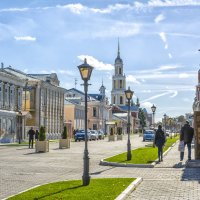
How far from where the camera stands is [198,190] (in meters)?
13.3

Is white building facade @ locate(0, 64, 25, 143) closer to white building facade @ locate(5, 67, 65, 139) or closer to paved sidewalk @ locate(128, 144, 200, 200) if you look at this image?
white building facade @ locate(5, 67, 65, 139)

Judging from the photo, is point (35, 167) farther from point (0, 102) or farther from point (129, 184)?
point (0, 102)

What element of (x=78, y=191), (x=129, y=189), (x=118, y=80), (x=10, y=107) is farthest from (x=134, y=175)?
(x=118, y=80)

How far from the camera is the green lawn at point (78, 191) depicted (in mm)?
11859

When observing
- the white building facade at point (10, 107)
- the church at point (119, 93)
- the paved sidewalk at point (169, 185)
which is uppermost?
the church at point (119, 93)

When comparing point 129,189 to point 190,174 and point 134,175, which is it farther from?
point 190,174

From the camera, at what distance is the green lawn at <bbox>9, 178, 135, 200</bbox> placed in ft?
38.9

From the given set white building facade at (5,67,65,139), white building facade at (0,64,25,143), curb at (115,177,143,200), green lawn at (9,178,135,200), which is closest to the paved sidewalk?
curb at (115,177,143,200)

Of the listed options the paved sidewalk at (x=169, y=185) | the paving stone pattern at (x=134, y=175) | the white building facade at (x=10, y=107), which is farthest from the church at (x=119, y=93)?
the paved sidewalk at (x=169, y=185)

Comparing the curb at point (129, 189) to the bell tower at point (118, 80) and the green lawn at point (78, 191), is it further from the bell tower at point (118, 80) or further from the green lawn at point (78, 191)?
the bell tower at point (118, 80)

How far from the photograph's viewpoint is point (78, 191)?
1288 cm

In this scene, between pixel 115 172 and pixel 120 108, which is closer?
pixel 115 172

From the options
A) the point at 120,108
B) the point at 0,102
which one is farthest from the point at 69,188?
the point at 120,108

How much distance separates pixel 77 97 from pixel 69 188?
301 ft
